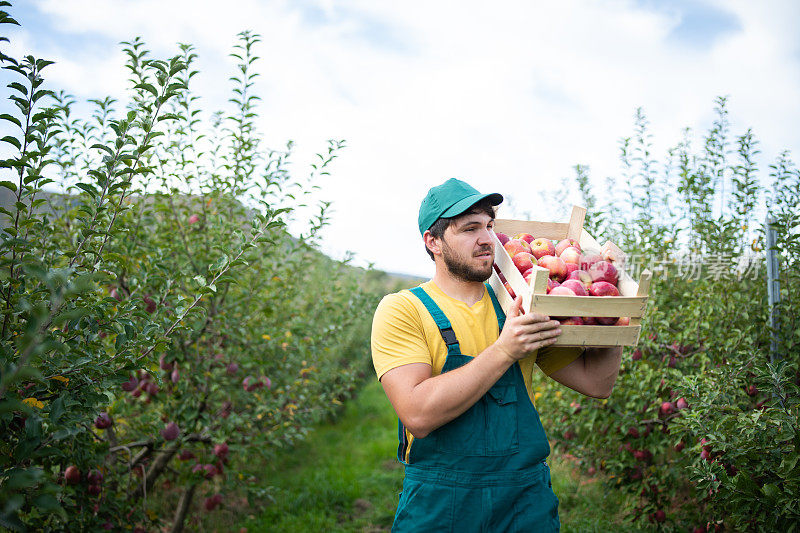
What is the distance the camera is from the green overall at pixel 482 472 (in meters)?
1.78

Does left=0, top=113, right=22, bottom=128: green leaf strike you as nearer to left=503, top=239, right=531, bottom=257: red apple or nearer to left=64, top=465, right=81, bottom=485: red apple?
left=64, top=465, right=81, bottom=485: red apple

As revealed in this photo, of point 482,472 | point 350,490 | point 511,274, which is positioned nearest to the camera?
point 482,472

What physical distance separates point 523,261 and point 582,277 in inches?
8.4

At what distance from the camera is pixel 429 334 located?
192 centimetres

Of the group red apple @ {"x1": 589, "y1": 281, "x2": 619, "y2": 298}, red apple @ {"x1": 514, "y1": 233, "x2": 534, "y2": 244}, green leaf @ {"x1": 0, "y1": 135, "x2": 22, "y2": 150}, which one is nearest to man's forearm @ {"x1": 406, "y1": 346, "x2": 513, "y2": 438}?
red apple @ {"x1": 589, "y1": 281, "x2": 619, "y2": 298}

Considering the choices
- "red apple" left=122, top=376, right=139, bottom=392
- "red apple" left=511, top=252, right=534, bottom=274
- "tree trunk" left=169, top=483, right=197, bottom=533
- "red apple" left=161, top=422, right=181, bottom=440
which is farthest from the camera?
"tree trunk" left=169, top=483, right=197, bottom=533

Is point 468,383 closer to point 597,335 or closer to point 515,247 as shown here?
point 597,335

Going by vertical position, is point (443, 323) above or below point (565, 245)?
below

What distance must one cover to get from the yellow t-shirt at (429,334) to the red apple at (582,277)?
267 mm

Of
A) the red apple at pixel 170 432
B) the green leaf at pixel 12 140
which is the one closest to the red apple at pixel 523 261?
the green leaf at pixel 12 140

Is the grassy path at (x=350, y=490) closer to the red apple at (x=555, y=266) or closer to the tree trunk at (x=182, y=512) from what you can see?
the tree trunk at (x=182, y=512)

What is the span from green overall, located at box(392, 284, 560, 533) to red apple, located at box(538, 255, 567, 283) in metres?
0.38

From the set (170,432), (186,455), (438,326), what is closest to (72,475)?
(170,432)

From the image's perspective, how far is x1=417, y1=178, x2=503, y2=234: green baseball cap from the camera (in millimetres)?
1983
